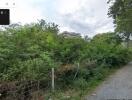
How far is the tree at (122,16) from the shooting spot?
4200 cm

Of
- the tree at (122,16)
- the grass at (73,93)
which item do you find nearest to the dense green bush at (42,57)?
the grass at (73,93)

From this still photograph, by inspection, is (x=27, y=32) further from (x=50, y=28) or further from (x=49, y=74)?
(x=50, y=28)

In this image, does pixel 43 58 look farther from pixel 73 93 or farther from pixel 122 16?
pixel 122 16

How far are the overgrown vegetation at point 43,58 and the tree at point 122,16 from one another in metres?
14.6

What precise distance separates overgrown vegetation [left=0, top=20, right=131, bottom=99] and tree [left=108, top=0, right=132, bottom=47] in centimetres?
1456

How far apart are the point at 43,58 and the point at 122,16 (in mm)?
29031

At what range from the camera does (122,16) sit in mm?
44344

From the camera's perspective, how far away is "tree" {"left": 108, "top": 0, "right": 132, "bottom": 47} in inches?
1654

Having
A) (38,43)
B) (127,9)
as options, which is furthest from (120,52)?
(38,43)
